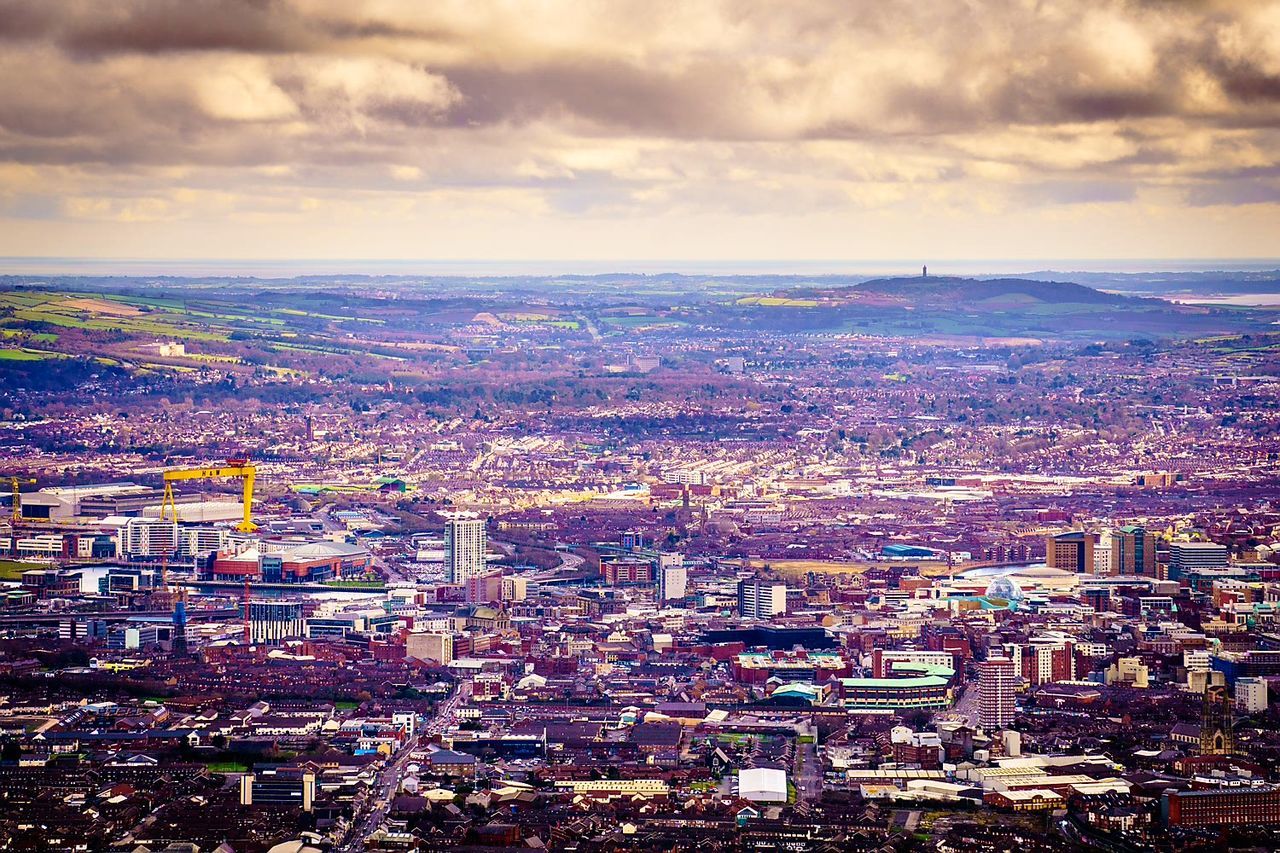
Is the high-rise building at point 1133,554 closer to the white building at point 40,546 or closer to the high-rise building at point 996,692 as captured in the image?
the high-rise building at point 996,692

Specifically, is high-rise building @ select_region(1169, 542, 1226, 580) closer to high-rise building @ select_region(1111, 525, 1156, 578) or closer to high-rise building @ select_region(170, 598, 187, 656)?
high-rise building @ select_region(1111, 525, 1156, 578)

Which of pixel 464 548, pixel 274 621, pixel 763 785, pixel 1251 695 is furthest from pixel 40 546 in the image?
pixel 763 785

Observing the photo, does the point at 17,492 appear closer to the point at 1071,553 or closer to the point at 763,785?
the point at 1071,553

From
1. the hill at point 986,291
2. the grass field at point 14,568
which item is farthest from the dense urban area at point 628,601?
the hill at point 986,291

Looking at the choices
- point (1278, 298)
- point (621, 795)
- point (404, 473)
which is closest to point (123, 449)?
point (404, 473)

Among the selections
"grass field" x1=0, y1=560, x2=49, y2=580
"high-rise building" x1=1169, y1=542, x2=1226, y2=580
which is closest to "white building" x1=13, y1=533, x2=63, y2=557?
"grass field" x1=0, y1=560, x2=49, y2=580

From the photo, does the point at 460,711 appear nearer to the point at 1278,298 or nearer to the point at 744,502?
the point at 744,502
